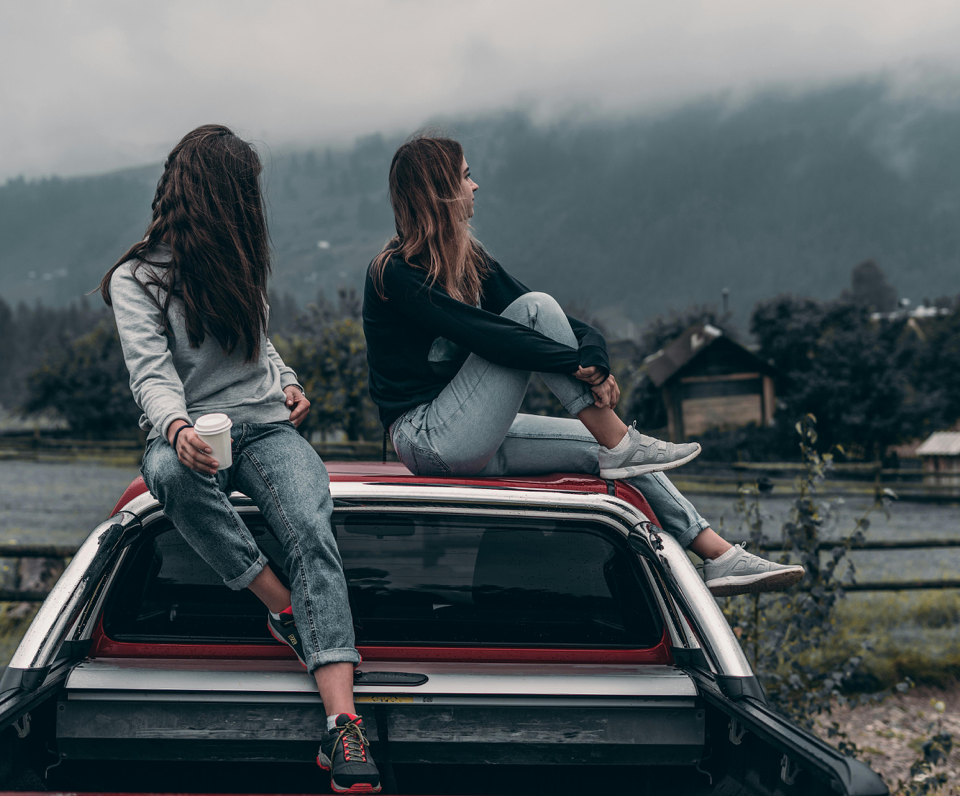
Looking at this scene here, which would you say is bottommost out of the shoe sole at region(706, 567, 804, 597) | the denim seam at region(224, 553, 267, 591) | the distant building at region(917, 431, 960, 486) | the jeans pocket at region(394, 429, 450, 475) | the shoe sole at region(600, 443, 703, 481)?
the distant building at region(917, 431, 960, 486)

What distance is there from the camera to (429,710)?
1894 mm

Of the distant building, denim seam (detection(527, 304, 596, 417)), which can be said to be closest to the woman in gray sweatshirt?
denim seam (detection(527, 304, 596, 417))

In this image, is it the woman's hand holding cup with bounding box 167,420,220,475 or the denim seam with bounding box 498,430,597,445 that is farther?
the denim seam with bounding box 498,430,597,445

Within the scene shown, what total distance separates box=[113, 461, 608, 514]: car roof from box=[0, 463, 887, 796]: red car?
0.01 metres

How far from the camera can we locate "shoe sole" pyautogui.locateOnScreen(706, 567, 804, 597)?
7.59 feet

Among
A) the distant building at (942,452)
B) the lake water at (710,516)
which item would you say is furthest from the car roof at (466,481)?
the distant building at (942,452)

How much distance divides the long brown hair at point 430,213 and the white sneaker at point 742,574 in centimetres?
114

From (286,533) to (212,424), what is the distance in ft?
1.07

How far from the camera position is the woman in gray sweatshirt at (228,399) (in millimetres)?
1861

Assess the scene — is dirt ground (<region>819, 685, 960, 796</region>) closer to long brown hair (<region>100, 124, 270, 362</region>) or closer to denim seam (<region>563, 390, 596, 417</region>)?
denim seam (<region>563, 390, 596, 417</region>)

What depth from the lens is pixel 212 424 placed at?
5.97 ft

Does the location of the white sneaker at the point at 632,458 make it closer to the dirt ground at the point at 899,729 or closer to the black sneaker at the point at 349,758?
the black sneaker at the point at 349,758

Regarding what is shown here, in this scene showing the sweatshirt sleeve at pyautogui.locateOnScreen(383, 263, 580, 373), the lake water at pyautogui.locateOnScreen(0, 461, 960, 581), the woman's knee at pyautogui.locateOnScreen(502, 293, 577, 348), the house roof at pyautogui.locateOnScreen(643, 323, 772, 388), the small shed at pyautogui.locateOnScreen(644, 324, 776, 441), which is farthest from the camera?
the house roof at pyautogui.locateOnScreen(643, 323, 772, 388)

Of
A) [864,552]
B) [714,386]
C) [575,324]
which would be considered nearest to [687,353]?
[714,386]
